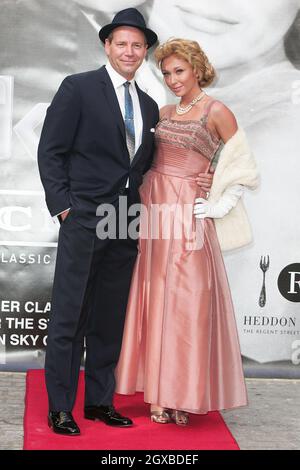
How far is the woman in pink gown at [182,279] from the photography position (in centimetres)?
417

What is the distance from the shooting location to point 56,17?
5105mm

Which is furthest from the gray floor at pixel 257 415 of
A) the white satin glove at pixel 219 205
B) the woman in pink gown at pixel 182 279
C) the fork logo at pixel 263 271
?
the white satin glove at pixel 219 205

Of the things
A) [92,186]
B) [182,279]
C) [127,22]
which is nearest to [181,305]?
[182,279]

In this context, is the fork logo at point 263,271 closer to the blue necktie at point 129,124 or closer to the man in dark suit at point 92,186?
the man in dark suit at point 92,186

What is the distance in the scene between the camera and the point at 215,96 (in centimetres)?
517

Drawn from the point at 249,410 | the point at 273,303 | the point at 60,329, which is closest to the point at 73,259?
the point at 60,329

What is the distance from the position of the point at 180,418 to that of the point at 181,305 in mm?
528

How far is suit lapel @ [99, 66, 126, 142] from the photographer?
13.1 ft

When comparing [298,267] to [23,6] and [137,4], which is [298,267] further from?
[23,6]

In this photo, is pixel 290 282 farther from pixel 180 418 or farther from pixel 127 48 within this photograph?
pixel 127 48

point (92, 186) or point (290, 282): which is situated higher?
point (92, 186)

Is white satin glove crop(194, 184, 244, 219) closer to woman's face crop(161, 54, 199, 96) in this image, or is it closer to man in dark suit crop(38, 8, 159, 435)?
man in dark suit crop(38, 8, 159, 435)
